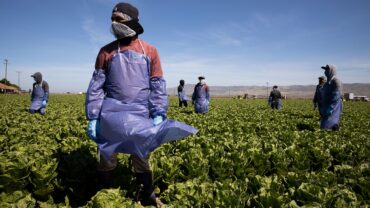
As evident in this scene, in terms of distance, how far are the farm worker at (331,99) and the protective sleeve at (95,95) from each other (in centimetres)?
825

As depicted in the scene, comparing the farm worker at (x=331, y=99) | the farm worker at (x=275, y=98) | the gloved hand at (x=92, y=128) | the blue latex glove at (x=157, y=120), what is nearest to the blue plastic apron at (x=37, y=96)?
the gloved hand at (x=92, y=128)

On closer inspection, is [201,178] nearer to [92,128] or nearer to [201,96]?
[92,128]

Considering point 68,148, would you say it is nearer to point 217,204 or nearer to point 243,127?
point 217,204

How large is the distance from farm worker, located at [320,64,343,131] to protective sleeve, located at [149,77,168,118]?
25.2 feet

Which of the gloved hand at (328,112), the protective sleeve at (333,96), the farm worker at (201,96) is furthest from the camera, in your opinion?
the farm worker at (201,96)

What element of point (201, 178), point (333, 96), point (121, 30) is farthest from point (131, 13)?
point (333, 96)

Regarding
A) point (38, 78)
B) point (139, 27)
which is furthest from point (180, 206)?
point (38, 78)

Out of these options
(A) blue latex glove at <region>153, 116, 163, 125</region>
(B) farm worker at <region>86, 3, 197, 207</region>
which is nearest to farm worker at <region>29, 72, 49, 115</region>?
(B) farm worker at <region>86, 3, 197, 207</region>

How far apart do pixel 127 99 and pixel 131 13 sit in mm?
984

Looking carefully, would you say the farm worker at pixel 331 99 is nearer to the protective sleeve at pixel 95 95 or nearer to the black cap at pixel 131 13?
the black cap at pixel 131 13

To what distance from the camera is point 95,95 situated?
3406mm

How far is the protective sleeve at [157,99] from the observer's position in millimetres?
3594

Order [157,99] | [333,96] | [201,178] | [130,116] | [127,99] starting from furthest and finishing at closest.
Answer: [333,96]
[201,178]
[157,99]
[127,99]
[130,116]

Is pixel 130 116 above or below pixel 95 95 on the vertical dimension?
below
